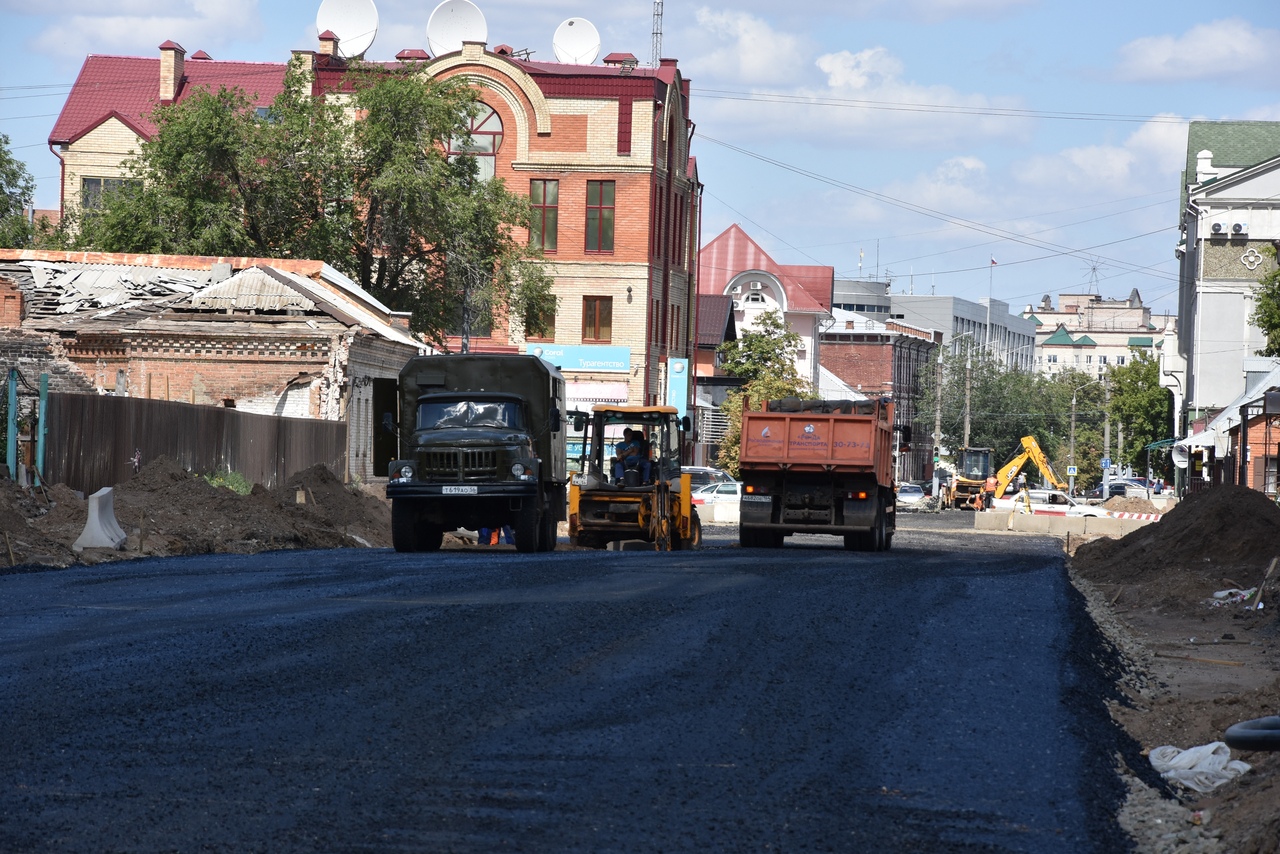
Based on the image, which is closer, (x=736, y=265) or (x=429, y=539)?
(x=429, y=539)

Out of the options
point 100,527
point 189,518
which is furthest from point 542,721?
point 189,518

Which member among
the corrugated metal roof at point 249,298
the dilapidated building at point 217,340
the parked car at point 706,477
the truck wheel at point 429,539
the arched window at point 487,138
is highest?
the arched window at point 487,138

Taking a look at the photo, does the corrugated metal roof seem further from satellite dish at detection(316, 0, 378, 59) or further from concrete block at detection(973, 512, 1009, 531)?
satellite dish at detection(316, 0, 378, 59)

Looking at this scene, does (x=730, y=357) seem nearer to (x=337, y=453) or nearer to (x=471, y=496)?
(x=337, y=453)

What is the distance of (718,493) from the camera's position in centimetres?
5462

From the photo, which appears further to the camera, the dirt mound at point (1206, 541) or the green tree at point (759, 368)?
the green tree at point (759, 368)

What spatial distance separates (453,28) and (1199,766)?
183 feet

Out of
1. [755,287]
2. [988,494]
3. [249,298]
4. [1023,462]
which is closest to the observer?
[249,298]

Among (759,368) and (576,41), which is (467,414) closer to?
(576,41)

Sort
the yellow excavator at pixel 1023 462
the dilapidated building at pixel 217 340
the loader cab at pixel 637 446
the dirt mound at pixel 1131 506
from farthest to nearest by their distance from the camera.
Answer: the yellow excavator at pixel 1023 462, the dirt mound at pixel 1131 506, the dilapidated building at pixel 217 340, the loader cab at pixel 637 446

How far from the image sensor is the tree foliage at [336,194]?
1890 inches

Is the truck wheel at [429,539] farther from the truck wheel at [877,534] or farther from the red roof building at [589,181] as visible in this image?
the red roof building at [589,181]

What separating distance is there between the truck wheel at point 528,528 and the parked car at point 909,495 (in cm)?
5651

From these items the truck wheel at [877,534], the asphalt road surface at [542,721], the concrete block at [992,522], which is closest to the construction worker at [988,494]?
the concrete block at [992,522]
